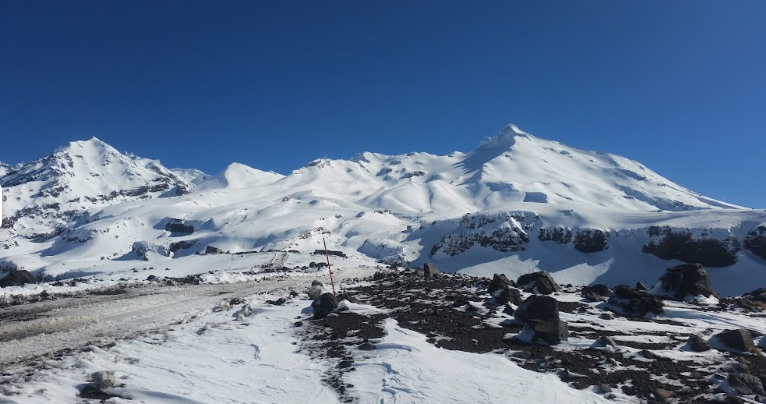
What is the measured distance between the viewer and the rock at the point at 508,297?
18081 mm

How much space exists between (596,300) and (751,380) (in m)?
12.2

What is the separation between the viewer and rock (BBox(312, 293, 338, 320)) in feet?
53.0

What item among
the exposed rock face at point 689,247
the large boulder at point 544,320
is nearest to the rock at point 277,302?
the large boulder at point 544,320

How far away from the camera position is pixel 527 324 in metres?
12.9

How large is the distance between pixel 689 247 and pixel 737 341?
2652 inches

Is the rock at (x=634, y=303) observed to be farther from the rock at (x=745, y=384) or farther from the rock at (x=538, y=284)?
the rock at (x=745, y=384)

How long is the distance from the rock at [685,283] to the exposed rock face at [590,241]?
57.9 m

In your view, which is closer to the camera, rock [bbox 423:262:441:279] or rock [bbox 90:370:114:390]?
rock [bbox 90:370:114:390]

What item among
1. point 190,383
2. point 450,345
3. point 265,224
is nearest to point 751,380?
point 450,345

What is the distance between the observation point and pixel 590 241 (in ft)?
255

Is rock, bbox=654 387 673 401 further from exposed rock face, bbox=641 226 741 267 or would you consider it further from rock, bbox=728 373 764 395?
exposed rock face, bbox=641 226 741 267

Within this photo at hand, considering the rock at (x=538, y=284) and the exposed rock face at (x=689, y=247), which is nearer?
the rock at (x=538, y=284)

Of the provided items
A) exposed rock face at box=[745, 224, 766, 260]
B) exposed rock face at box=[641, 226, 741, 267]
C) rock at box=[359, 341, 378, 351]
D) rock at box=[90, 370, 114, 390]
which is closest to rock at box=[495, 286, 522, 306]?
rock at box=[359, 341, 378, 351]

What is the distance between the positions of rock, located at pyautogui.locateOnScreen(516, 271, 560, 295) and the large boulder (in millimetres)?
10186
